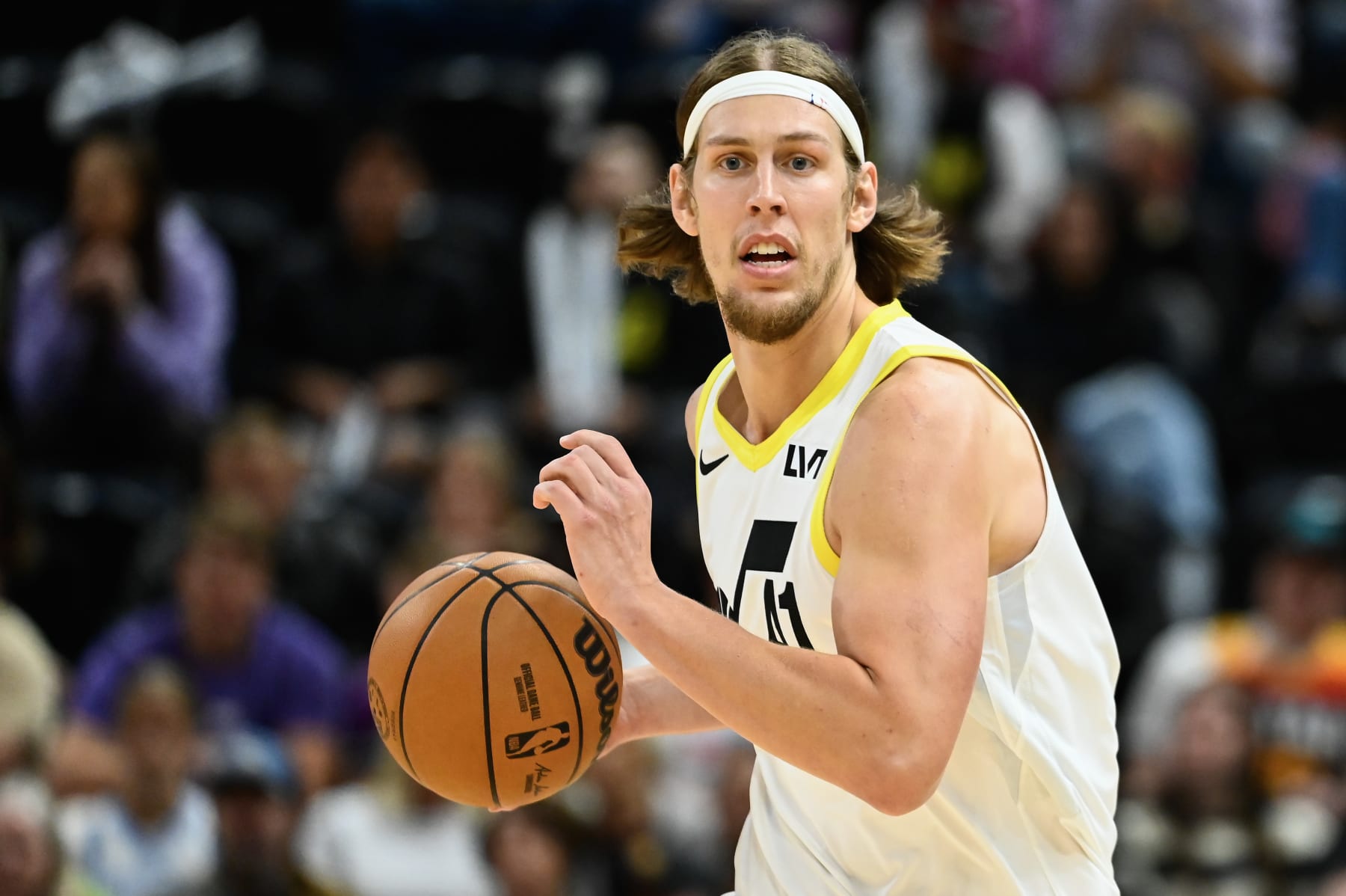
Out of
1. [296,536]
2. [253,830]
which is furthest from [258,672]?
[253,830]

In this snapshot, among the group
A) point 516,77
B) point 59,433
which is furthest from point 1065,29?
point 59,433

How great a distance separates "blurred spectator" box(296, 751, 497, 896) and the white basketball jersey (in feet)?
11.4

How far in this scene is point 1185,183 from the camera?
10.5 meters

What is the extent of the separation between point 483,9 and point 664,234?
678 cm

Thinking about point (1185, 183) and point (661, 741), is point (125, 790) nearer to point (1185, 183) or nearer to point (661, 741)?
point (661, 741)

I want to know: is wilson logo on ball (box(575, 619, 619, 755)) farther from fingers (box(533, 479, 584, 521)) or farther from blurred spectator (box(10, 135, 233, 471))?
blurred spectator (box(10, 135, 233, 471))

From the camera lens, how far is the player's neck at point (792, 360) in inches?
153

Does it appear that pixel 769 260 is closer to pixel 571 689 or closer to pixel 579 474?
pixel 579 474

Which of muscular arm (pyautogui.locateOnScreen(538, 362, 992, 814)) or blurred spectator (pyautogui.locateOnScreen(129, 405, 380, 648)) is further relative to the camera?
blurred spectator (pyautogui.locateOnScreen(129, 405, 380, 648))

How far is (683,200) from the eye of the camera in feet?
13.4

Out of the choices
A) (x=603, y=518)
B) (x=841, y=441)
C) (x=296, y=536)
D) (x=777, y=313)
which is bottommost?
(x=296, y=536)

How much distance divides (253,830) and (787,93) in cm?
425

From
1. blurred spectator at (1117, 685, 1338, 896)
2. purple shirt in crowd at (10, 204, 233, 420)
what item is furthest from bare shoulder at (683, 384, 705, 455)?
purple shirt in crowd at (10, 204, 233, 420)

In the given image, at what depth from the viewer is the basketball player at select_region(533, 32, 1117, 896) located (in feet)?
10.6
